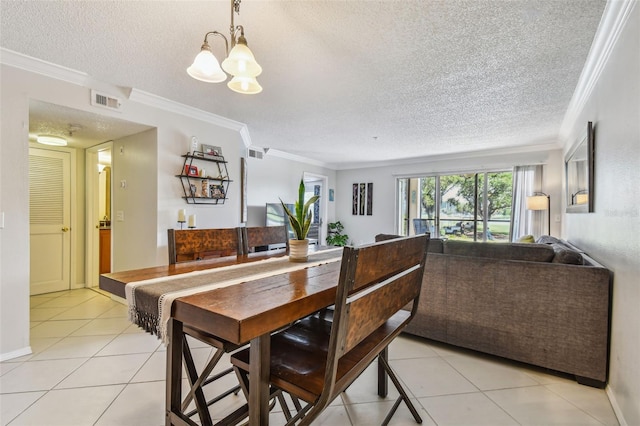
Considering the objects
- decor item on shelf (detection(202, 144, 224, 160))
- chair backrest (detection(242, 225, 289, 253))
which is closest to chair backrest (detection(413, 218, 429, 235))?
decor item on shelf (detection(202, 144, 224, 160))

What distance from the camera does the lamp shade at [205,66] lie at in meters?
1.49

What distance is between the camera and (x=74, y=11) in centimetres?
175

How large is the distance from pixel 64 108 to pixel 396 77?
293cm

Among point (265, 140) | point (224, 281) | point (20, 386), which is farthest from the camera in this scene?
point (265, 140)

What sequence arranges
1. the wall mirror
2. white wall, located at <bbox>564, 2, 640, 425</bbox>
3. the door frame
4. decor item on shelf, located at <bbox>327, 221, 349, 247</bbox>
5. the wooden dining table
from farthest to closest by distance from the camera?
decor item on shelf, located at <bbox>327, 221, 349, 247</bbox>
the door frame
the wall mirror
white wall, located at <bbox>564, 2, 640, 425</bbox>
the wooden dining table

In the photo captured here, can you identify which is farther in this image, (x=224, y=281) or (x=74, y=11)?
(x=74, y=11)

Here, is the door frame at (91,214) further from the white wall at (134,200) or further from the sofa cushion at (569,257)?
the sofa cushion at (569,257)

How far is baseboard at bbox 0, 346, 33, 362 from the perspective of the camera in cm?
220

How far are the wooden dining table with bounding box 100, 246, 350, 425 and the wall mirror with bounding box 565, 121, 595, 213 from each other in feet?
7.27

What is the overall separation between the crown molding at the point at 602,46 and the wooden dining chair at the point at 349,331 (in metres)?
1.71

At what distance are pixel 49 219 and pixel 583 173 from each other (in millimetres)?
6034

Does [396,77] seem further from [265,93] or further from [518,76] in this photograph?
[265,93]

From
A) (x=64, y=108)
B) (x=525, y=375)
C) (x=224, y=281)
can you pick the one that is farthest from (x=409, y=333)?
(x=64, y=108)

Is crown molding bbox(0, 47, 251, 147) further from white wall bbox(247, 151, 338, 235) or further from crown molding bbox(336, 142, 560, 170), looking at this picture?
crown molding bbox(336, 142, 560, 170)
